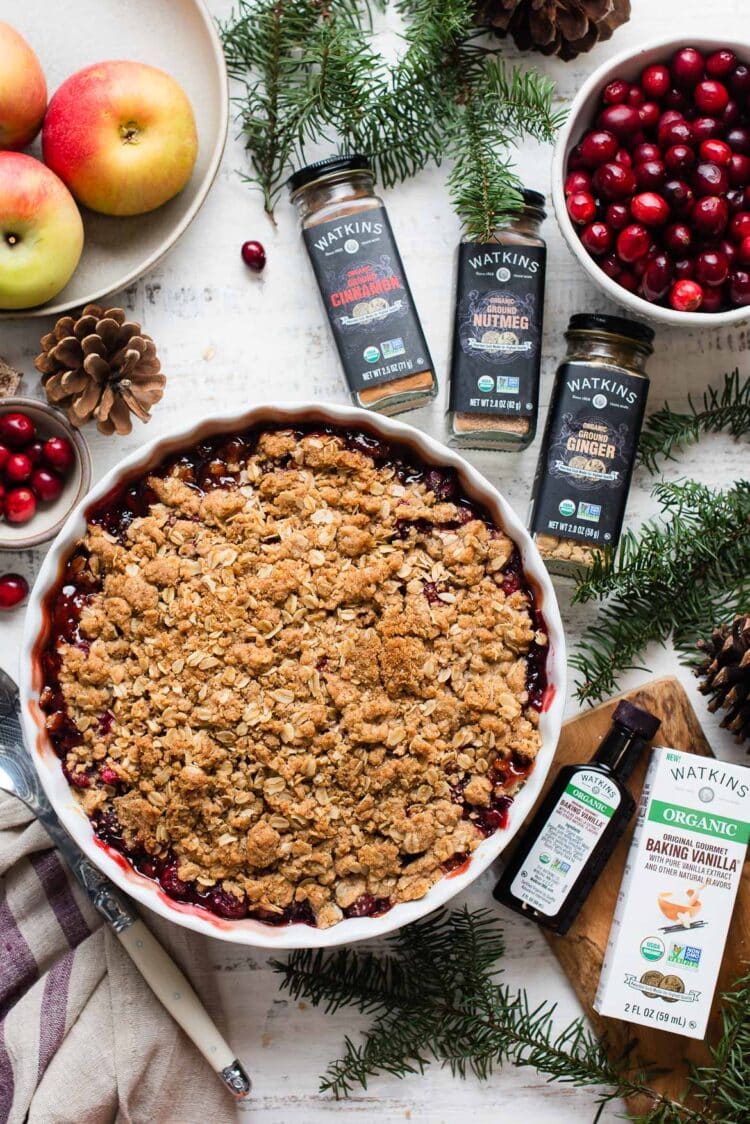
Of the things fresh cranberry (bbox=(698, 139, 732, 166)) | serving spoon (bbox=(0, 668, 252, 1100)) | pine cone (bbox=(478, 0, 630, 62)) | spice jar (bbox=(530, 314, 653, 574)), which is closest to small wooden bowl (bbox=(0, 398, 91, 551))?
serving spoon (bbox=(0, 668, 252, 1100))

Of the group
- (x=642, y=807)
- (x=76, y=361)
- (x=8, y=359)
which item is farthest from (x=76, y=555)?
(x=642, y=807)

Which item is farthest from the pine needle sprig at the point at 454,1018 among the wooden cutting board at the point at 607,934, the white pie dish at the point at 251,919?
the white pie dish at the point at 251,919

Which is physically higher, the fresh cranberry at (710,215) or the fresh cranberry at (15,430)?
the fresh cranberry at (710,215)

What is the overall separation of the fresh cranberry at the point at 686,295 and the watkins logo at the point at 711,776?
72 cm

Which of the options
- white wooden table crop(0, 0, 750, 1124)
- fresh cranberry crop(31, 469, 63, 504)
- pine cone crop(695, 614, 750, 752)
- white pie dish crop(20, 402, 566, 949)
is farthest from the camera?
white wooden table crop(0, 0, 750, 1124)

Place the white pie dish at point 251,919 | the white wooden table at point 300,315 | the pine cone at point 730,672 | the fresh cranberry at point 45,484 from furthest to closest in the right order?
the white wooden table at point 300,315 → the fresh cranberry at point 45,484 → the pine cone at point 730,672 → the white pie dish at point 251,919

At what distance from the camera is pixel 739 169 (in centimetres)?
158

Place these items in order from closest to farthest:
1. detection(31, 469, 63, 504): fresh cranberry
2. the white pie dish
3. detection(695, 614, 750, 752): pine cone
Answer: the white pie dish → detection(695, 614, 750, 752): pine cone → detection(31, 469, 63, 504): fresh cranberry

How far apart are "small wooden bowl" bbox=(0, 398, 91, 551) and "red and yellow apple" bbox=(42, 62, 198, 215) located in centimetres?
36

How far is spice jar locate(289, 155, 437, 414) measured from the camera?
162cm

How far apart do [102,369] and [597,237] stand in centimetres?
81

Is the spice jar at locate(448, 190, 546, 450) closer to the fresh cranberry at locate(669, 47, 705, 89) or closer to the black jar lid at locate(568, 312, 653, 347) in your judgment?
the black jar lid at locate(568, 312, 653, 347)

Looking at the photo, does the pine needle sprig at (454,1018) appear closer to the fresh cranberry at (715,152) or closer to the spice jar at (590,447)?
the spice jar at (590,447)

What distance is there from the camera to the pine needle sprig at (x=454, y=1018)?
1.59 m
